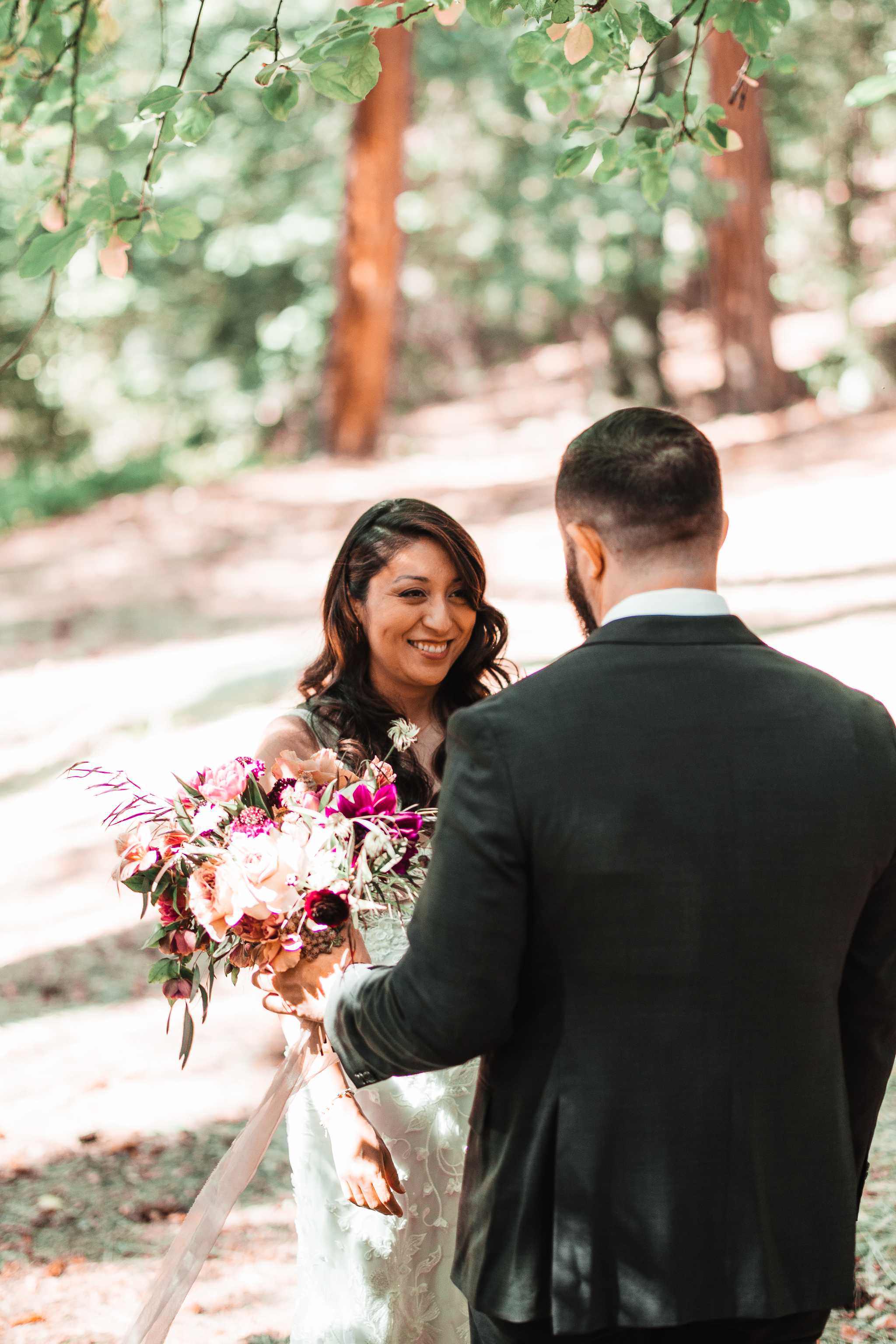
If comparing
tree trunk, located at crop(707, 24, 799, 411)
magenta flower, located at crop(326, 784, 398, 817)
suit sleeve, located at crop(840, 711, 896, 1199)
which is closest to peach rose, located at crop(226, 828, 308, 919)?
magenta flower, located at crop(326, 784, 398, 817)

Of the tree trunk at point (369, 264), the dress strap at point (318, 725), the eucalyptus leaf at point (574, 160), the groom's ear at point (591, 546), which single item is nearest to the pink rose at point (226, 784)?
the dress strap at point (318, 725)

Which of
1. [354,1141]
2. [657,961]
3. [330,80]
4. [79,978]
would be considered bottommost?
[79,978]

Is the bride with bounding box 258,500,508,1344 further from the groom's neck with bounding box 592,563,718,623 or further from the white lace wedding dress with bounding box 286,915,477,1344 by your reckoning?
the groom's neck with bounding box 592,563,718,623

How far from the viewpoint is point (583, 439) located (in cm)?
204

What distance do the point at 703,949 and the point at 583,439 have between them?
2.70 feet

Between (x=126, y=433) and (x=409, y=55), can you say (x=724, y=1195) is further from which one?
(x=126, y=433)

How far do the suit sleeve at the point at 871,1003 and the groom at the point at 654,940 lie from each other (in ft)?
0.14

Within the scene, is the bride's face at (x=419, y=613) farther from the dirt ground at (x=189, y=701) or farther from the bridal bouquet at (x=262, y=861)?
the dirt ground at (x=189, y=701)

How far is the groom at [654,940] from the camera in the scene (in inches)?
72.1

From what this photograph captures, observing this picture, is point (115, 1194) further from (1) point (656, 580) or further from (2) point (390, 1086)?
(1) point (656, 580)

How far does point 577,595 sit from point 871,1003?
0.85 metres

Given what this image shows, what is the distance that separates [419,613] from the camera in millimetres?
3158

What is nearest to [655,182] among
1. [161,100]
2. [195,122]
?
[195,122]

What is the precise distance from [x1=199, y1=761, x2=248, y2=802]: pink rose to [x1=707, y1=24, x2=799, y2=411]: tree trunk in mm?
12862
